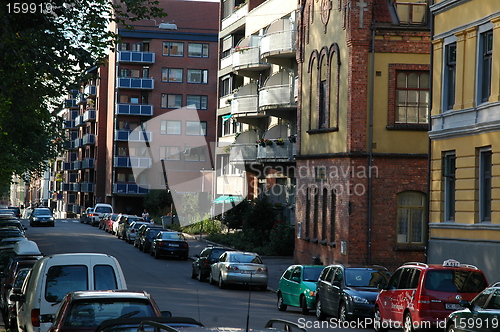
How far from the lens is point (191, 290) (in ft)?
94.0

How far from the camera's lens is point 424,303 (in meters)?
16.9

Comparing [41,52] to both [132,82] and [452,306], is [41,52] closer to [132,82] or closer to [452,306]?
[452,306]

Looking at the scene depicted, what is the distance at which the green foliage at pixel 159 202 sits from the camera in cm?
7656

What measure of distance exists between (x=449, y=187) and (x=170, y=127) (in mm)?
65703

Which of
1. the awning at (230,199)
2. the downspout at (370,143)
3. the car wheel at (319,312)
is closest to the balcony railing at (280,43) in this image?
the downspout at (370,143)

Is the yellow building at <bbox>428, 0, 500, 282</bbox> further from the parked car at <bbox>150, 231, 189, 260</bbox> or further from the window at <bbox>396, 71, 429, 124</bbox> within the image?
the parked car at <bbox>150, 231, 189, 260</bbox>

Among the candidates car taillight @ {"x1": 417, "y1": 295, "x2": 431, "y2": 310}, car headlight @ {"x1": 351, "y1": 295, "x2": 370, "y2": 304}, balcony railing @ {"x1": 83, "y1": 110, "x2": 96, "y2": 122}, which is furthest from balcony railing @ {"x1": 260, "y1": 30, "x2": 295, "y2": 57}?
balcony railing @ {"x1": 83, "y1": 110, "x2": 96, "y2": 122}

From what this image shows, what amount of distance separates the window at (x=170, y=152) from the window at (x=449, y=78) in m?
64.2

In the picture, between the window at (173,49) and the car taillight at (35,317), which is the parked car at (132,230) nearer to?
the window at (173,49)

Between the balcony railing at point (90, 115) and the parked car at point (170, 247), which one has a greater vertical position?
the balcony railing at point (90, 115)

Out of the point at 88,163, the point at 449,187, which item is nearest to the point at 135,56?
the point at 88,163

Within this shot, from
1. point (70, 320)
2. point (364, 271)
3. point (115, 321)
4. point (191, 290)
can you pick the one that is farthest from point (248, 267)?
point (115, 321)

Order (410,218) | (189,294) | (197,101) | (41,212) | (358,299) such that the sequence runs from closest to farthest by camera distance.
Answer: (358,299) < (189,294) < (410,218) < (41,212) < (197,101)

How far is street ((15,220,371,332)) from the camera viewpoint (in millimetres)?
20641
